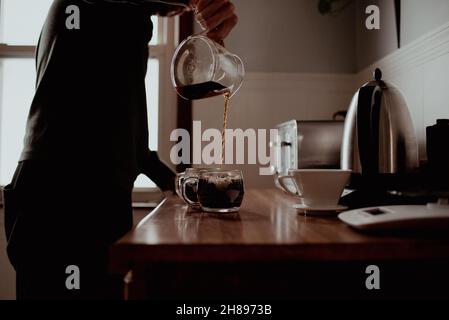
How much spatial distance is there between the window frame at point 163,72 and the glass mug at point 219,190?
4.22ft

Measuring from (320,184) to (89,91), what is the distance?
674 millimetres

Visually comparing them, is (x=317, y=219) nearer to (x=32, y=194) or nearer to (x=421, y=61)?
(x=32, y=194)

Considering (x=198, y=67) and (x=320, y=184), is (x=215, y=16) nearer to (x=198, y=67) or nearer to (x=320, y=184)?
(x=198, y=67)

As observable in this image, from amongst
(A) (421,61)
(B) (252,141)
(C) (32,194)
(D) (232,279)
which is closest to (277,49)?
(B) (252,141)

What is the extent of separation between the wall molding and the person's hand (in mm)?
712

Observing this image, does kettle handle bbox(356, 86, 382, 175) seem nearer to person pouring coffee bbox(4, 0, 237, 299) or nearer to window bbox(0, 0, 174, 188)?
person pouring coffee bbox(4, 0, 237, 299)

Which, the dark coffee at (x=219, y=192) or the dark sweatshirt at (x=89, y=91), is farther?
the dark sweatshirt at (x=89, y=91)

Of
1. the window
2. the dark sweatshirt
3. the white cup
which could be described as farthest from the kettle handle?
the window

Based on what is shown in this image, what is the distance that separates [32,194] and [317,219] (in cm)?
75

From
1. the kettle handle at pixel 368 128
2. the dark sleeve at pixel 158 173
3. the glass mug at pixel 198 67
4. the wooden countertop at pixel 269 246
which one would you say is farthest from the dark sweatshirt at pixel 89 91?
the kettle handle at pixel 368 128

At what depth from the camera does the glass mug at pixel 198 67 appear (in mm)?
1097

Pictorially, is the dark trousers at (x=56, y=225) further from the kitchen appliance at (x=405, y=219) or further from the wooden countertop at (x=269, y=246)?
the kitchen appliance at (x=405, y=219)

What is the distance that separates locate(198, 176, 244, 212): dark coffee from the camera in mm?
912

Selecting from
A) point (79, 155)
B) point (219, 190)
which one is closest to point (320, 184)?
point (219, 190)
